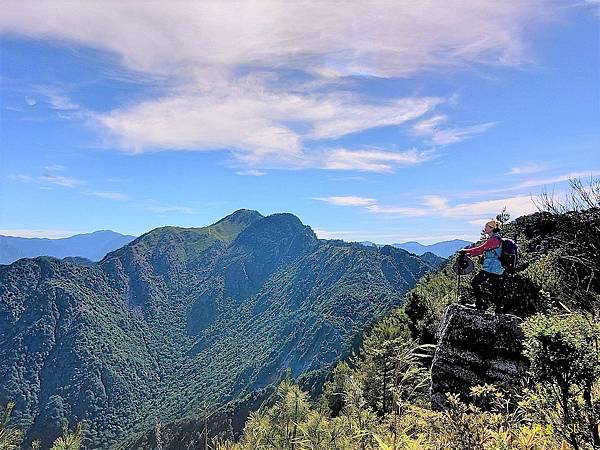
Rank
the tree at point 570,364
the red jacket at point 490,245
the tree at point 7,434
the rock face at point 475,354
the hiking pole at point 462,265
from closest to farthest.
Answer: the tree at point 570,364, the rock face at point 475,354, the red jacket at point 490,245, the hiking pole at point 462,265, the tree at point 7,434

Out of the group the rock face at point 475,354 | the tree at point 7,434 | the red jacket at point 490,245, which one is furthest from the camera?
the tree at point 7,434

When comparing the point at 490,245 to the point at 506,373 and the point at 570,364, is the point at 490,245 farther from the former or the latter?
the point at 570,364

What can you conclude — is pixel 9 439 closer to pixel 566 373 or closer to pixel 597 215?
pixel 566 373

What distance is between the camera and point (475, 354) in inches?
397

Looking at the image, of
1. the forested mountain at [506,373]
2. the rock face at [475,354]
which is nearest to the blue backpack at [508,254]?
the forested mountain at [506,373]

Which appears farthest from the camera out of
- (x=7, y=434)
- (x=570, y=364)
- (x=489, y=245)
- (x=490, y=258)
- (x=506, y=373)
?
(x=7, y=434)

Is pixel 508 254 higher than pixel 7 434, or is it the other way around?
pixel 508 254

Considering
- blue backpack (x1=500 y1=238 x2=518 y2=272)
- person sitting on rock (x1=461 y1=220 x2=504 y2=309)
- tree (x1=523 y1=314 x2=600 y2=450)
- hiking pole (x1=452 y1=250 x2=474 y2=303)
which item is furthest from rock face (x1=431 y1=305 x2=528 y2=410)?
tree (x1=523 y1=314 x2=600 y2=450)

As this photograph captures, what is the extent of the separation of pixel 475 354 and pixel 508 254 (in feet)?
8.04

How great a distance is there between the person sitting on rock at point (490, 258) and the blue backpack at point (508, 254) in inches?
3.2

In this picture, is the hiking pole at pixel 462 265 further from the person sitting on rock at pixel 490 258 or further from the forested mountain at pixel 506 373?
the forested mountain at pixel 506 373

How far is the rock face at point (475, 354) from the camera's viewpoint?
9.75 metres

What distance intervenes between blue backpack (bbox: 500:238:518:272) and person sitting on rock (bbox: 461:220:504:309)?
82 millimetres

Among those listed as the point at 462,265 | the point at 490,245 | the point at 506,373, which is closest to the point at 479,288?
the point at 462,265
